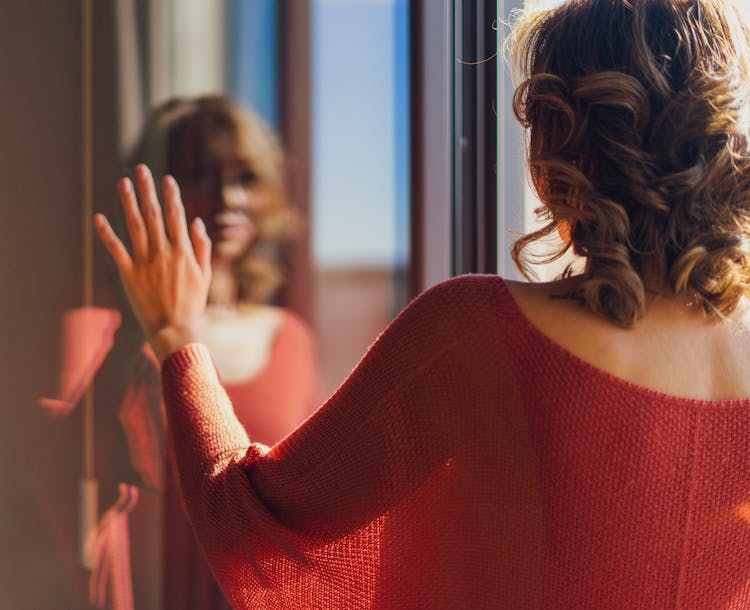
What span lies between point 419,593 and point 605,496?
267mm

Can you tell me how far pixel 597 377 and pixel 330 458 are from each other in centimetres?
26

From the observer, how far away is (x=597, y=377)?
0.77m

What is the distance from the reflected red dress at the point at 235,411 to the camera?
1.21 meters

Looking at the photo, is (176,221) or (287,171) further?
(287,171)

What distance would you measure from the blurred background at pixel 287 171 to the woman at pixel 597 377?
38cm

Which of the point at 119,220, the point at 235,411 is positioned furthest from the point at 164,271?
the point at 235,411

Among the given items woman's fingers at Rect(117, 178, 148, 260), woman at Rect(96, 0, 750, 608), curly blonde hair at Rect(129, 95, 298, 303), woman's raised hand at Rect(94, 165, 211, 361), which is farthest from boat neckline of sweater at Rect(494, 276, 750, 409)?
curly blonde hair at Rect(129, 95, 298, 303)

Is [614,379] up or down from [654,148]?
down

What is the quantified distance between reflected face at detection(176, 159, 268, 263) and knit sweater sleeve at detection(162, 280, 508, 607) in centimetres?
34

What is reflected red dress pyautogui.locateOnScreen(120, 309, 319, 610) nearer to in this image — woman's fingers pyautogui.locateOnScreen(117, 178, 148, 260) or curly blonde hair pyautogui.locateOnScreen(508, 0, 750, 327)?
woman's fingers pyautogui.locateOnScreen(117, 178, 148, 260)

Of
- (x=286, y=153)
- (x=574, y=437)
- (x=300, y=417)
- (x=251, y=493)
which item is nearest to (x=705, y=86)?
(x=574, y=437)

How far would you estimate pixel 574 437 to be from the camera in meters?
0.77

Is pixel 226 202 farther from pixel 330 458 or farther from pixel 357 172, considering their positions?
pixel 330 458

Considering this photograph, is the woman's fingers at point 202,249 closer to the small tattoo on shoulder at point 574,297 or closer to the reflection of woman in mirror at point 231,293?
the reflection of woman in mirror at point 231,293
